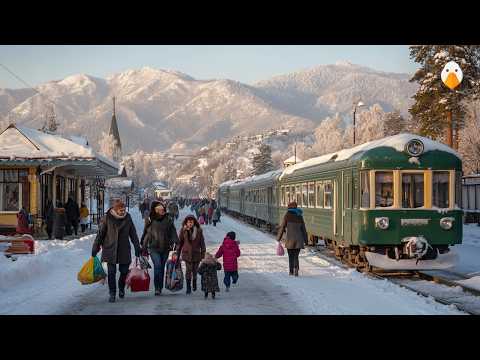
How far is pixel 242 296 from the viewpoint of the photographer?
41.9 feet

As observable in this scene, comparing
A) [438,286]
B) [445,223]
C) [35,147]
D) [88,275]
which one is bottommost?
[438,286]

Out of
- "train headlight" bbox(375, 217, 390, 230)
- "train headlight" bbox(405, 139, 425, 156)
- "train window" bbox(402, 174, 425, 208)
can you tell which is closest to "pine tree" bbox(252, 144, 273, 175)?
"train headlight" bbox(405, 139, 425, 156)

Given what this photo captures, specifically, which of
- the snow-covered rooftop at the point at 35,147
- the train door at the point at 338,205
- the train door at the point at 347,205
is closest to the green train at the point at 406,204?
the train door at the point at 347,205

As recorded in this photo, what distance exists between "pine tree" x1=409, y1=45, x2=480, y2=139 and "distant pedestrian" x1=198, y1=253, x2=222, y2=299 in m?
34.0

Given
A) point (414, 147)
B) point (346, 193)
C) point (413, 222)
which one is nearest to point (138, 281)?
point (413, 222)

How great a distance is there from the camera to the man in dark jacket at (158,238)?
1275 centimetres

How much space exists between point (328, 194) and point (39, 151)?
41.5 feet

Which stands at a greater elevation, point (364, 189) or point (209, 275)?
point (364, 189)

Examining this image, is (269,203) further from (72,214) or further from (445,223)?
(445,223)

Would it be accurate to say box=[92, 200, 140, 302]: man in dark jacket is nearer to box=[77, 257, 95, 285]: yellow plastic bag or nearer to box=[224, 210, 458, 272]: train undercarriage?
box=[77, 257, 95, 285]: yellow plastic bag

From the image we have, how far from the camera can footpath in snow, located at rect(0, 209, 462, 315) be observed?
11070 mm
